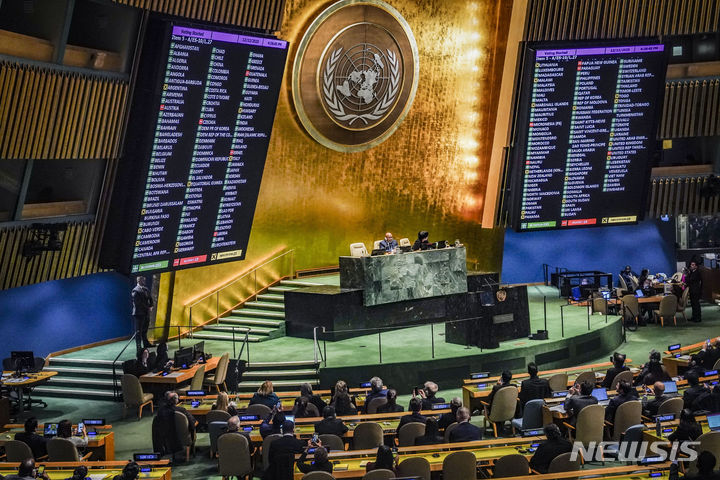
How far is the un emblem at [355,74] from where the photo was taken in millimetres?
21031

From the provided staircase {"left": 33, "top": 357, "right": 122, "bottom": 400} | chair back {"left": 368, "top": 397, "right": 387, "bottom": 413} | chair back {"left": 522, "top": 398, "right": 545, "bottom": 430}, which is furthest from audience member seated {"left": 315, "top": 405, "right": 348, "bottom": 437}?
staircase {"left": 33, "top": 357, "right": 122, "bottom": 400}

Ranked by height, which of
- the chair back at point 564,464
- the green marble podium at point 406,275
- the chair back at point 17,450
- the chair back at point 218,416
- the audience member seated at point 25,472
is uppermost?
the green marble podium at point 406,275

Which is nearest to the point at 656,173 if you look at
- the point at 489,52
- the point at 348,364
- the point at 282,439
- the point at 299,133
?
the point at 489,52

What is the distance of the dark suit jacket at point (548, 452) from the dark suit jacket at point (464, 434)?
4.00 ft

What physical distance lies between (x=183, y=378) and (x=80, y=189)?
3645mm

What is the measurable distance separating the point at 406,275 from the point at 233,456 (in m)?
8.58

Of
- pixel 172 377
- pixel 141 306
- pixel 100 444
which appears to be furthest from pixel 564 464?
pixel 141 306

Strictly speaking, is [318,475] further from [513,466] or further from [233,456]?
[233,456]

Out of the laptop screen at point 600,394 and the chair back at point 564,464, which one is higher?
the laptop screen at point 600,394

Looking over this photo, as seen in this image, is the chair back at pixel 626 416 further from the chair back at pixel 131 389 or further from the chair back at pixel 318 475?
the chair back at pixel 131 389

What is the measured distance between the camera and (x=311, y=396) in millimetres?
13984

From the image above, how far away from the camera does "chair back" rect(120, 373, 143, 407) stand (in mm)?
15793

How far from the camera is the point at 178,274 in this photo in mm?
20047

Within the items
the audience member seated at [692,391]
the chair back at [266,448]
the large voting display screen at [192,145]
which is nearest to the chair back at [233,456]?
the chair back at [266,448]
